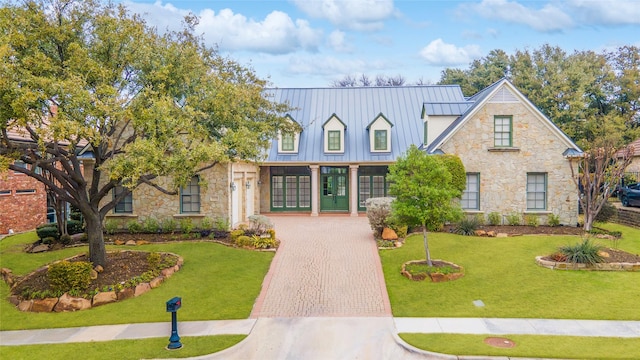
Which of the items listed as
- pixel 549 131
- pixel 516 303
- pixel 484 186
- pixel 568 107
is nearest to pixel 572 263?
pixel 516 303

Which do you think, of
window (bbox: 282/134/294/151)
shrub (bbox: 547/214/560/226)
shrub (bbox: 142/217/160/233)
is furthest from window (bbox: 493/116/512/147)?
shrub (bbox: 142/217/160/233)

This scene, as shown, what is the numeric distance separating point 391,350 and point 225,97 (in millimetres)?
9617

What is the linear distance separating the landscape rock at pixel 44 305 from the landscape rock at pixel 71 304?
0.12 meters

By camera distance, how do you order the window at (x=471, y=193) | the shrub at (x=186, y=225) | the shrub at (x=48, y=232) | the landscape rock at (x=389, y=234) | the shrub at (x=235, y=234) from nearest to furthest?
1. the landscape rock at (x=389, y=234)
2. the shrub at (x=235, y=234)
3. the shrub at (x=48, y=232)
4. the shrub at (x=186, y=225)
5. the window at (x=471, y=193)

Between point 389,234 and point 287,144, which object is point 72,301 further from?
point 287,144

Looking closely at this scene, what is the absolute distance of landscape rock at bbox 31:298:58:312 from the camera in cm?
1262

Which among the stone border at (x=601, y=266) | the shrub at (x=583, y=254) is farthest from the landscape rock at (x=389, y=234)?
the shrub at (x=583, y=254)

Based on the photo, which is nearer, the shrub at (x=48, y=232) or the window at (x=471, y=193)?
the shrub at (x=48, y=232)

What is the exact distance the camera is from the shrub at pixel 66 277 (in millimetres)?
13055

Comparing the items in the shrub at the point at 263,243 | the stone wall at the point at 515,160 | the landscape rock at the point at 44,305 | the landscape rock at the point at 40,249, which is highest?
the stone wall at the point at 515,160

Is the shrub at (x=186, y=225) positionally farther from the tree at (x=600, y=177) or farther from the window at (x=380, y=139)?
the tree at (x=600, y=177)

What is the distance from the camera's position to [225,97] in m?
15.2

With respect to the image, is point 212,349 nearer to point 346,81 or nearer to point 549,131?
point 549,131

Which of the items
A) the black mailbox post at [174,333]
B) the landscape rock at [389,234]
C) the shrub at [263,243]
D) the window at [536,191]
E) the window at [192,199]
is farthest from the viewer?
the window at [536,191]
